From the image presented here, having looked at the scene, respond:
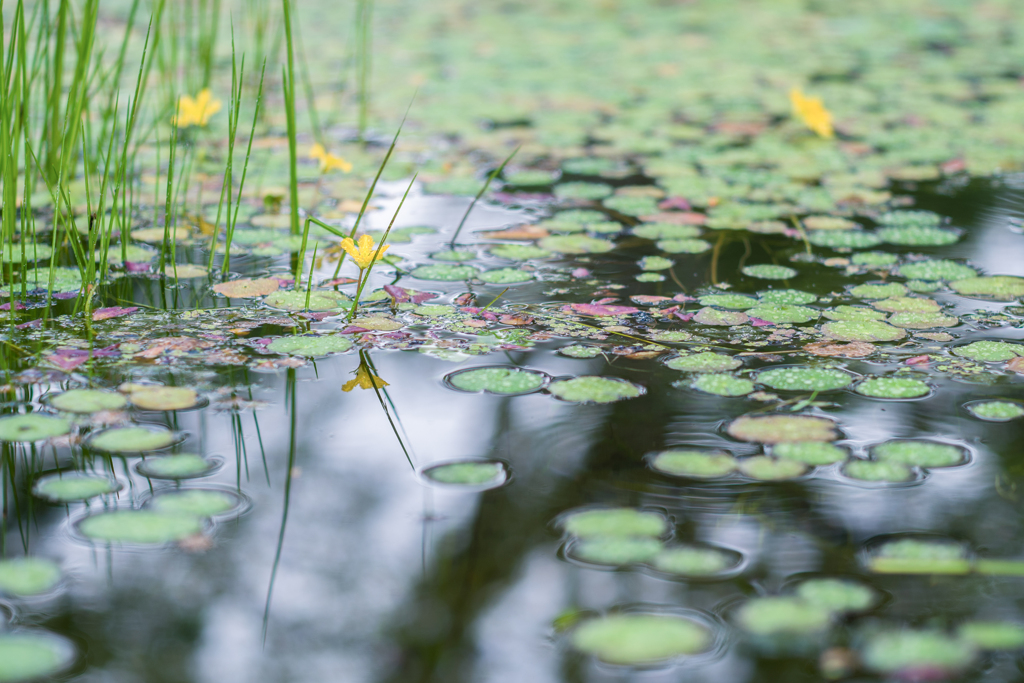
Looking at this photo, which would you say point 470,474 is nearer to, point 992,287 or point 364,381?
point 364,381

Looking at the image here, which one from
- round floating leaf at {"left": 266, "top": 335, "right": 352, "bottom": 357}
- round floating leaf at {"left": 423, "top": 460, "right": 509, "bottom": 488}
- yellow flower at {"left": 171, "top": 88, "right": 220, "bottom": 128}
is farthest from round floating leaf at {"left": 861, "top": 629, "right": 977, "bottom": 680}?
yellow flower at {"left": 171, "top": 88, "right": 220, "bottom": 128}

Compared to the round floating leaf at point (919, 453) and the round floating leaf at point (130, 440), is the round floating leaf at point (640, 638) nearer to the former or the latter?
the round floating leaf at point (919, 453)

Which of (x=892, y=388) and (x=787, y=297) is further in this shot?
(x=787, y=297)

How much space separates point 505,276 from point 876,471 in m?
0.92

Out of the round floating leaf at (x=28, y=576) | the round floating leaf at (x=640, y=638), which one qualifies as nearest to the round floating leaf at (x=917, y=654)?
the round floating leaf at (x=640, y=638)

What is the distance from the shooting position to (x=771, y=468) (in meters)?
1.16

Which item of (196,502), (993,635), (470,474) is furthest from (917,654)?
(196,502)

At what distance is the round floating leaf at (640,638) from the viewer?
863 millimetres

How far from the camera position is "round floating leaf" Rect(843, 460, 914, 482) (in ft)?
3.75

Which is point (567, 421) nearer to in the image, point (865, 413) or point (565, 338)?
point (565, 338)

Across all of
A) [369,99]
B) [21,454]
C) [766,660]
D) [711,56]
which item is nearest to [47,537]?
[21,454]

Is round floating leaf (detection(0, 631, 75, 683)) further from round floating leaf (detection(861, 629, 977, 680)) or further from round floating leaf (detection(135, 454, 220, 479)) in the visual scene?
round floating leaf (detection(861, 629, 977, 680))

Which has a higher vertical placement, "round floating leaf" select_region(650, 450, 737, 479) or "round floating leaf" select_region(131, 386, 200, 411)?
"round floating leaf" select_region(650, 450, 737, 479)

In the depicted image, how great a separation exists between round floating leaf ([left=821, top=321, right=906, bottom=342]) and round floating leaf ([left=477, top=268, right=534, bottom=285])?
0.62 m
